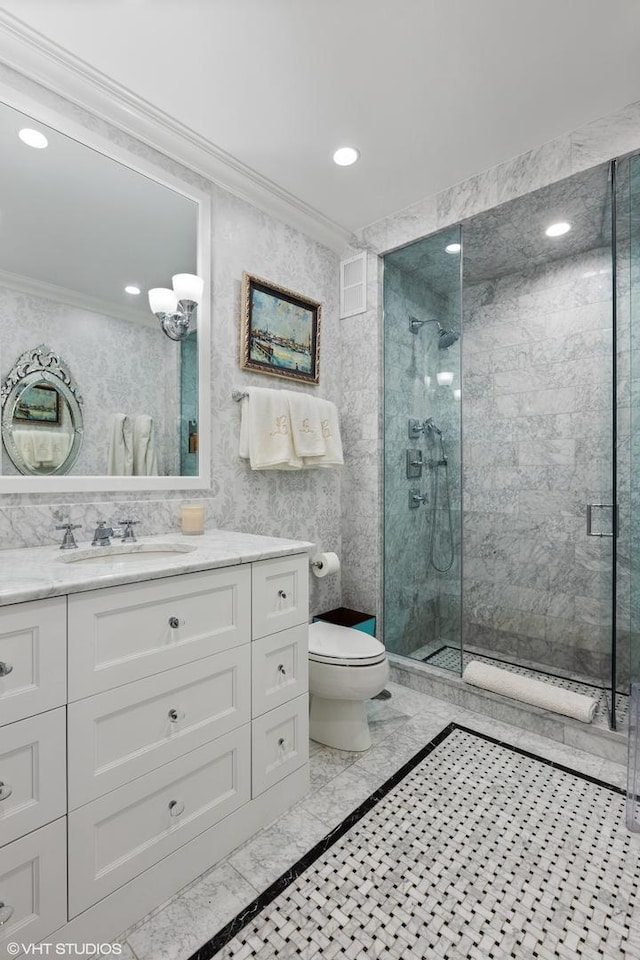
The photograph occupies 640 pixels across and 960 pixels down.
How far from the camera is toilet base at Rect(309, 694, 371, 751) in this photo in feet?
6.36

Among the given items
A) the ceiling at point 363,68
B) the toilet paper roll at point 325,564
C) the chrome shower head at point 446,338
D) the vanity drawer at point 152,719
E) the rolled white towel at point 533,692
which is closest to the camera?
the vanity drawer at point 152,719

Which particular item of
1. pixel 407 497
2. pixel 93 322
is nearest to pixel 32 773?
pixel 93 322

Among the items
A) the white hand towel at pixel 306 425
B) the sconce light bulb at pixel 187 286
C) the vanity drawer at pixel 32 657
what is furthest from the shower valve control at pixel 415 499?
the vanity drawer at pixel 32 657

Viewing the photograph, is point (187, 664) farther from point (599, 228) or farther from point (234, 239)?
point (599, 228)

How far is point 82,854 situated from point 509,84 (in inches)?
108

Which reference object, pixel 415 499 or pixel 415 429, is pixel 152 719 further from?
pixel 415 429

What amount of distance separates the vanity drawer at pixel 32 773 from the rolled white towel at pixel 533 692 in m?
1.82

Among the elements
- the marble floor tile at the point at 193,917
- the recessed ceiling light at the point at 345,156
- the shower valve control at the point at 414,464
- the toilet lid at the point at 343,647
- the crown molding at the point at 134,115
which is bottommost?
the marble floor tile at the point at 193,917

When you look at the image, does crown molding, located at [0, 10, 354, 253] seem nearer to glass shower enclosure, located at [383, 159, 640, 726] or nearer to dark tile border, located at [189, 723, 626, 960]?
glass shower enclosure, located at [383, 159, 640, 726]

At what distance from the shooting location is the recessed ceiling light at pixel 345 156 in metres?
2.08

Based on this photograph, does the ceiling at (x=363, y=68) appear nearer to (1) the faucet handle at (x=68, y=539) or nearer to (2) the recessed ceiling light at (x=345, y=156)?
Answer: (2) the recessed ceiling light at (x=345, y=156)

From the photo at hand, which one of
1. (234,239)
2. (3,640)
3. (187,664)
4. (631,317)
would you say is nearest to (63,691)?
(3,640)

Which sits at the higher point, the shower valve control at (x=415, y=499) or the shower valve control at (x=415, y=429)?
the shower valve control at (x=415, y=429)

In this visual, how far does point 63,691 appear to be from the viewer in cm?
106
